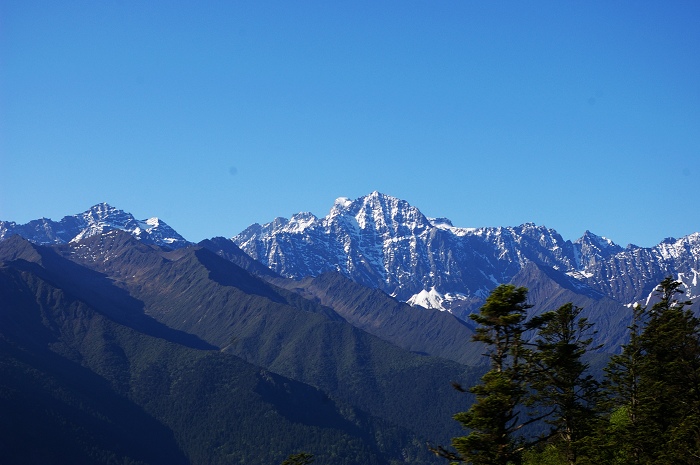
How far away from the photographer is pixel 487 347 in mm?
58656

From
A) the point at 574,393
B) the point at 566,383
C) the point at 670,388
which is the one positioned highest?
the point at 670,388

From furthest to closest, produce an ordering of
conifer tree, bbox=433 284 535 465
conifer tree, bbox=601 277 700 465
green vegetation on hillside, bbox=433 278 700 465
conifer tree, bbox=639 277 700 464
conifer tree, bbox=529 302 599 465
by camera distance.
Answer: conifer tree, bbox=601 277 700 465 < conifer tree, bbox=639 277 700 464 < conifer tree, bbox=529 302 599 465 < green vegetation on hillside, bbox=433 278 700 465 < conifer tree, bbox=433 284 535 465

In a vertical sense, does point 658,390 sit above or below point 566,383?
above

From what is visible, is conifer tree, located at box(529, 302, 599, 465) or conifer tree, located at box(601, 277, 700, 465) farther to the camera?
conifer tree, located at box(601, 277, 700, 465)

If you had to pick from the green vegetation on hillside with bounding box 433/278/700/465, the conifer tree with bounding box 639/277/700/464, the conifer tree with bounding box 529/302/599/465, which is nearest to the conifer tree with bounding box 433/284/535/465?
the green vegetation on hillside with bounding box 433/278/700/465

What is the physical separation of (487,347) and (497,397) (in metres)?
3.49

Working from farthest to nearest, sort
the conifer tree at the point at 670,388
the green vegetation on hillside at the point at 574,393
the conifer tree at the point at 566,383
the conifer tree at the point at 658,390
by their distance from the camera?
the conifer tree at the point at 658,390, the conifer tree at the point at 670,388, the conifer tree at the point at 566,383, the green vegetation on hillside at the point at 574,393

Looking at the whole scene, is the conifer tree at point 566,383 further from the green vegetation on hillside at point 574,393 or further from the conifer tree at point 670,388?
the conifer tree at point 670,388

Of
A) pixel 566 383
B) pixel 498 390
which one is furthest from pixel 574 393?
pixel 498 390

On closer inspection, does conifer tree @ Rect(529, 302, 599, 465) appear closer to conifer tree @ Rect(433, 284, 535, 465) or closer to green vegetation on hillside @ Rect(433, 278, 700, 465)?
green vegetation on hillside @ Rect(433, 278, 700, 465)

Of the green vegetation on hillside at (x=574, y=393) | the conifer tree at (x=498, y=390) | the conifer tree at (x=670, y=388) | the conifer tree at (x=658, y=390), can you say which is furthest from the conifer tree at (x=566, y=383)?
the conifer tree at (x=498, y=390)

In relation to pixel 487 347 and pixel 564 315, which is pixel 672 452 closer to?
pixel 564 315

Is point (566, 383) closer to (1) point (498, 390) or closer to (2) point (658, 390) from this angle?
(1) point (498, 390)

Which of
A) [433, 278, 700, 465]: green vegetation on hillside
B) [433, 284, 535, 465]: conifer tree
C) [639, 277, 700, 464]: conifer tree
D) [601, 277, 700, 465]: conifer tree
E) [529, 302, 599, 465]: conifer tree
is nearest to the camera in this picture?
[433, 284, 535, 465]: conifer tree
